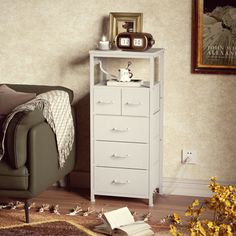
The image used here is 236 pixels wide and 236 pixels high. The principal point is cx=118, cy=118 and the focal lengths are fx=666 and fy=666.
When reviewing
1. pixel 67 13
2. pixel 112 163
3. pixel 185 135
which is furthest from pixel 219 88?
pixel 67 13

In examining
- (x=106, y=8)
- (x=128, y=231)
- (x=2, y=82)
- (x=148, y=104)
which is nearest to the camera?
(x=128, y=231)

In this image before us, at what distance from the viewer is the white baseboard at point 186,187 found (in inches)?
183

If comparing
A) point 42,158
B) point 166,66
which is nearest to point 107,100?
point 166,66

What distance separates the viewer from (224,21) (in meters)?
4.42

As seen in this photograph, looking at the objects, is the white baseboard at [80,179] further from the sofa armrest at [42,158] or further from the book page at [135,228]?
the book page at [135,228]

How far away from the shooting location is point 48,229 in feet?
12.8

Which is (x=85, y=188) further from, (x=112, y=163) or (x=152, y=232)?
(x=152, y=232)

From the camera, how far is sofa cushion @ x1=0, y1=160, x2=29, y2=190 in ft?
13.1

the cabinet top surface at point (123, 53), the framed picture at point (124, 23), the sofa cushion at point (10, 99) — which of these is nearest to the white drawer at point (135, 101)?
the cabinet top surface at point (123, 53)

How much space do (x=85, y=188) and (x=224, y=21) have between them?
155cm

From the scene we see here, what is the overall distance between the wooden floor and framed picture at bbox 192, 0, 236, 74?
0.91 metres

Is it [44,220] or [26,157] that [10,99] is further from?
[44,220]

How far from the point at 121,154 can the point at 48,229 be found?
798mm

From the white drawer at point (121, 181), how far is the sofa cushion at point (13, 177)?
669 mm
